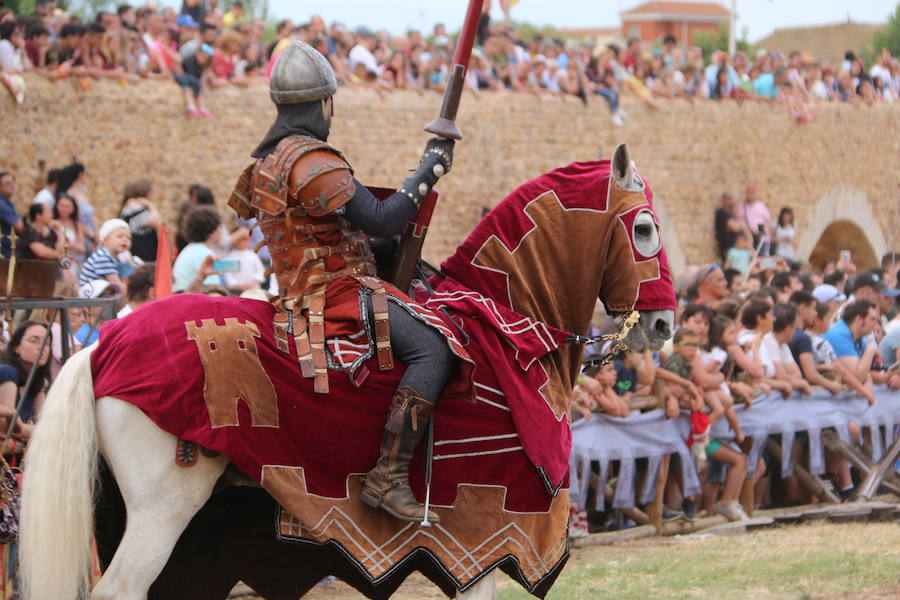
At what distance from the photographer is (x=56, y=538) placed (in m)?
4.70

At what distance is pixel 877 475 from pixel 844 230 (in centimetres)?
1962

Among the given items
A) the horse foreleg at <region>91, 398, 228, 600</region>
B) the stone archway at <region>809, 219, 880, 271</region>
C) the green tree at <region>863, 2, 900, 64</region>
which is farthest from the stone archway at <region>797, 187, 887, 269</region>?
the green tree at <region>863, 2, 900, 64</region>

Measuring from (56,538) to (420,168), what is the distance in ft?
6.38

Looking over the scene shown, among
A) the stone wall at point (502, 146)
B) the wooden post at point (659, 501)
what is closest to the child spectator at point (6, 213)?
the stone wall at point (502, 146)

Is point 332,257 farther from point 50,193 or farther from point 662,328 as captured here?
point 50,193

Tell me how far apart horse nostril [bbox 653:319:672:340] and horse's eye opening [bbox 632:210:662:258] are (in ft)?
0.93

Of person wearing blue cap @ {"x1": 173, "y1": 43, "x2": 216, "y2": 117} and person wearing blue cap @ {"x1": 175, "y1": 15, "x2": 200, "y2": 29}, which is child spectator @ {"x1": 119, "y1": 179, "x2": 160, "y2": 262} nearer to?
person wearing blue cap @ {"x1": 175, "y1": 15, "x2": 200, "y2": 29}

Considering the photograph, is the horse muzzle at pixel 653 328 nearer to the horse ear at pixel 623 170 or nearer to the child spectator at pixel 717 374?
the horse ear at pixel 623 170

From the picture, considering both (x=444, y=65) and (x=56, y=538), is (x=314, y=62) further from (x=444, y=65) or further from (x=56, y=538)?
(x=444, y=65)

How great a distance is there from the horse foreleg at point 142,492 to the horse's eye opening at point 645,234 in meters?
1.97

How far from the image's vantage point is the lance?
16.9 feet

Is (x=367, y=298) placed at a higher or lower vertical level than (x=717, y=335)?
higher

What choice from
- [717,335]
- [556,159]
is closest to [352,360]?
[717,335]

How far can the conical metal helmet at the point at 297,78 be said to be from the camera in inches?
197
